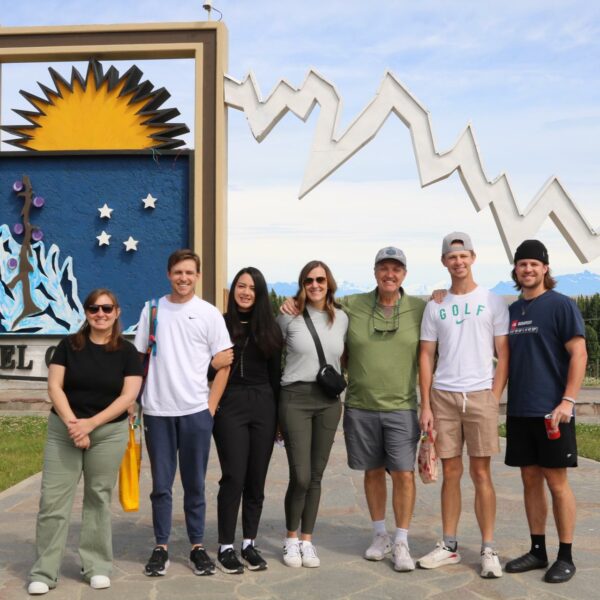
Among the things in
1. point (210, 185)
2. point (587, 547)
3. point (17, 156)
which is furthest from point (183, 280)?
point (17, 156)

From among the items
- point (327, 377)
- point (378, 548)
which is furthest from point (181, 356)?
point (378, 548)

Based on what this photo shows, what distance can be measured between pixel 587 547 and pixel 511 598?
3.83ft

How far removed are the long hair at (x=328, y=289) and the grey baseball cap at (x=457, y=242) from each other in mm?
659

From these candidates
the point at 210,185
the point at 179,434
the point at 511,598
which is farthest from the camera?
the point at 210,185

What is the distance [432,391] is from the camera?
4.48m

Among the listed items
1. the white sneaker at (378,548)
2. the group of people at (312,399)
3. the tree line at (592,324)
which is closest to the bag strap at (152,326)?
the group of people at (312,399)

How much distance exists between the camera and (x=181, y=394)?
4242 mm

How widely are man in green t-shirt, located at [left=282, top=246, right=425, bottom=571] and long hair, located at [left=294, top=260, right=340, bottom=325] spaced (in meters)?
0.07

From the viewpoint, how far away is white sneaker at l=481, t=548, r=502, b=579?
4.28 meters

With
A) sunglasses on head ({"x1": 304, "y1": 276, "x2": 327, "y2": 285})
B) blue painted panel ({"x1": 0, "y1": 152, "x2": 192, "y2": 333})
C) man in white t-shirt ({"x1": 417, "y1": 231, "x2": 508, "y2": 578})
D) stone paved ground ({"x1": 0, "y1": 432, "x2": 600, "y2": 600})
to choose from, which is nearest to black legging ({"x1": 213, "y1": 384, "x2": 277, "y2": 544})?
stone paved ground ({"x1": 0, "y1": 432, "x2": 600, "y2": 600})

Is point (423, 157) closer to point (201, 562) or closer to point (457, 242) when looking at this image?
point (457, 242)

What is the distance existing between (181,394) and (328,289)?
3.37 ft

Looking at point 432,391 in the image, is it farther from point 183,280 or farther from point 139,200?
point 139,200

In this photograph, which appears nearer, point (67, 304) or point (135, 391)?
point (135, 391)
